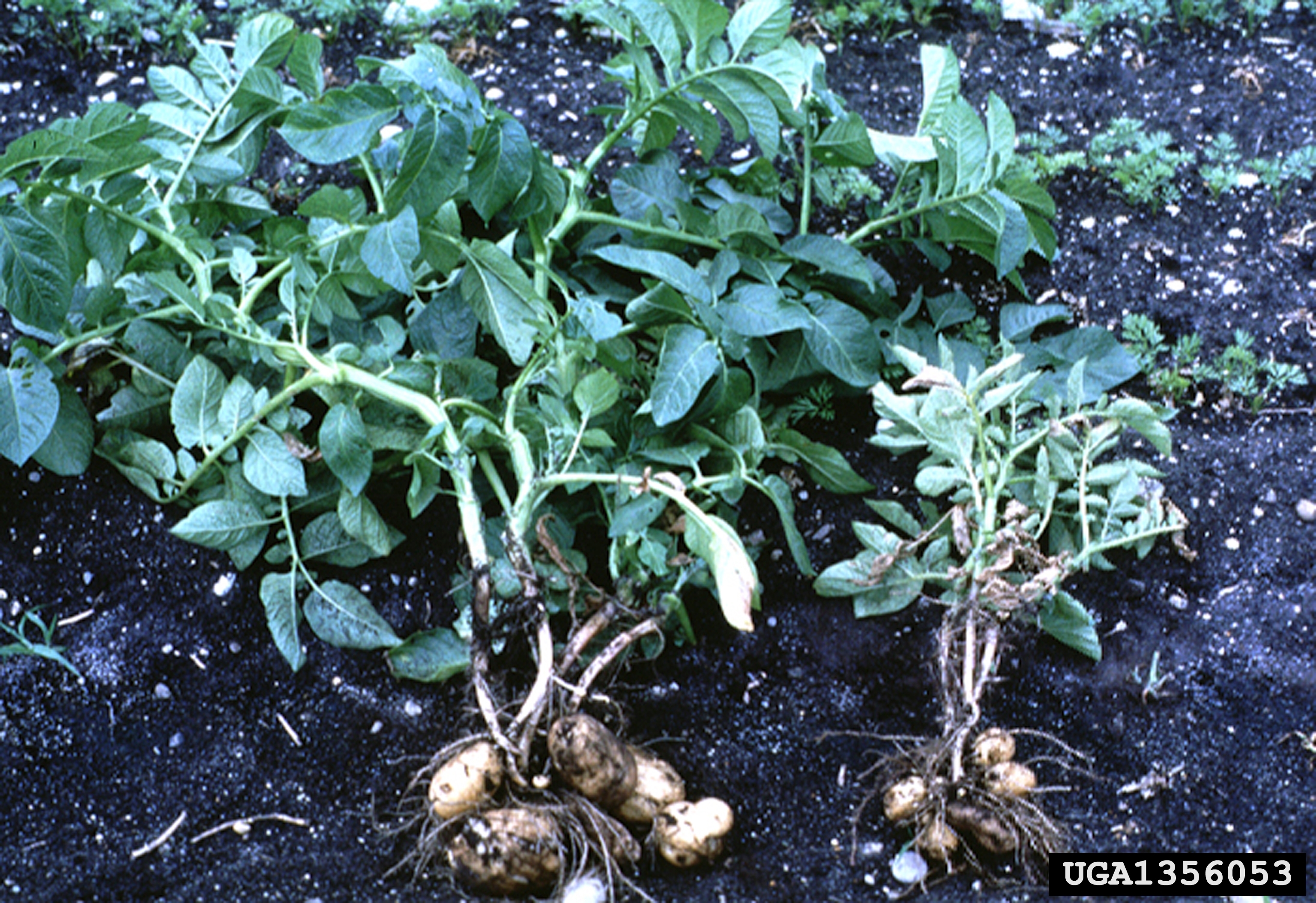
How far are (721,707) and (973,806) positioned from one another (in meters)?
0.43

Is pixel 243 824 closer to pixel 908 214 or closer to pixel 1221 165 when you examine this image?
pixel 908 214

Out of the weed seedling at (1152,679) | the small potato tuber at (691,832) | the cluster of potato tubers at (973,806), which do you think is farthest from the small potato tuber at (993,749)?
the small potato tuber at (691,832)

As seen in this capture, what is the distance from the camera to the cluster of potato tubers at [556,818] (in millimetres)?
1529

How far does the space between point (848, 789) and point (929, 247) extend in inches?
45.0

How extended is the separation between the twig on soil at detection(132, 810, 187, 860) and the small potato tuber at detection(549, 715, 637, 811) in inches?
22.0

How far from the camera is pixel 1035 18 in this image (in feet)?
10.3

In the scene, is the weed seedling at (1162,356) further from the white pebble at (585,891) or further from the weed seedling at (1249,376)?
the white pebble at (585,891)

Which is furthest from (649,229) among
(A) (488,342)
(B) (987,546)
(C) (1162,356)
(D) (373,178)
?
(C) (1162,356)

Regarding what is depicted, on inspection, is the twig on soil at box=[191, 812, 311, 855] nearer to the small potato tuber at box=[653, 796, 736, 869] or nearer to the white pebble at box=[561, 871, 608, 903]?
the white pebble at box=[561, 871, 608, 903]

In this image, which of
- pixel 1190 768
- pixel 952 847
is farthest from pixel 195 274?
pixel 1190 768

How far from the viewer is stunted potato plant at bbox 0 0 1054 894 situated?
165 cm

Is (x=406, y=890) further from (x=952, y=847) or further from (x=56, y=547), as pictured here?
(x=56, y=547)

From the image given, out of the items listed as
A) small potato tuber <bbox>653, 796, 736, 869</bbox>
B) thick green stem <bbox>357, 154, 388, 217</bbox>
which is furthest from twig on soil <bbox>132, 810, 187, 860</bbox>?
thick green stem <bbox>357, 154, 388, 217</bbox>

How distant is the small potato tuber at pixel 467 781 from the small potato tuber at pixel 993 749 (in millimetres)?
709
